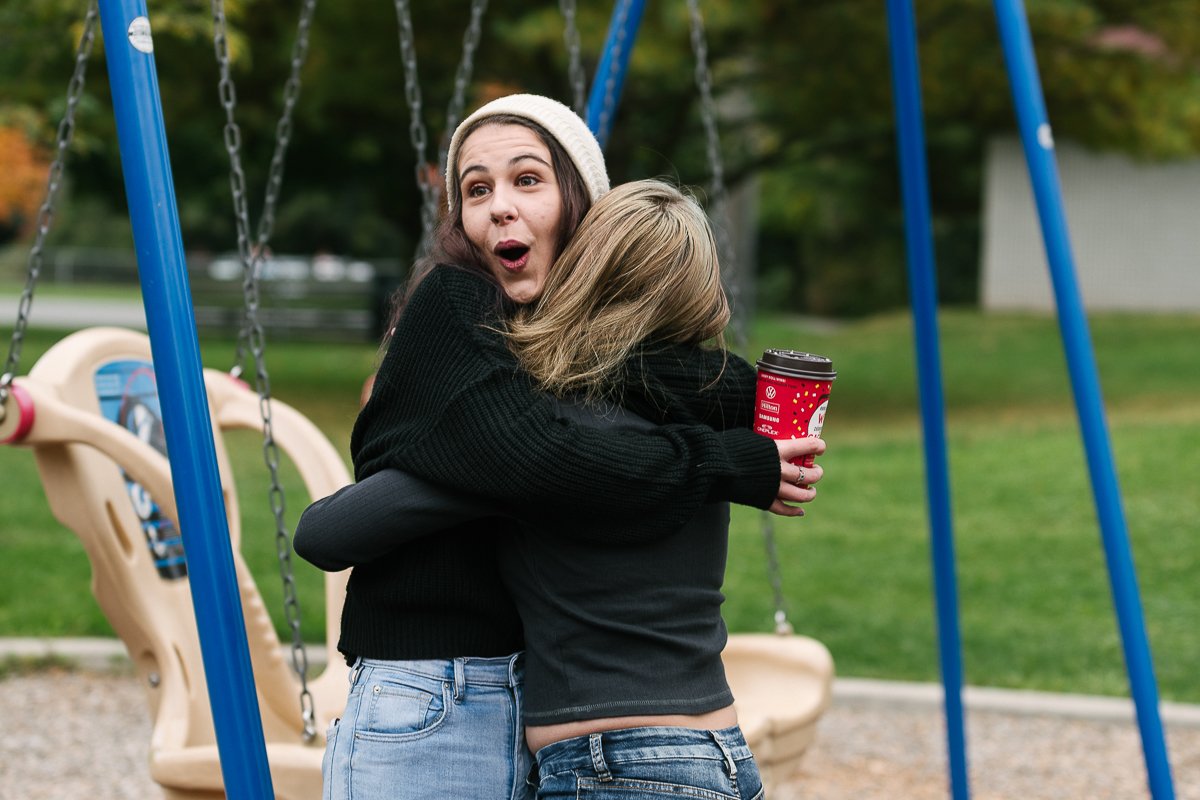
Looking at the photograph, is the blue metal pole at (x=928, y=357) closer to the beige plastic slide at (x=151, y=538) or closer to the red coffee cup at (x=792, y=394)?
the beige plastic slide at (x=151, y=538)

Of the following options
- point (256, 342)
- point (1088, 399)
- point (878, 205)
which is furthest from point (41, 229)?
point (878, 205)

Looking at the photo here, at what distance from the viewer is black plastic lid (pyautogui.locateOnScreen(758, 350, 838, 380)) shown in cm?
188

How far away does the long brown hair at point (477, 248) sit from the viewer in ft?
6.49

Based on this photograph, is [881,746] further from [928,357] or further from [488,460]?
[488,460]

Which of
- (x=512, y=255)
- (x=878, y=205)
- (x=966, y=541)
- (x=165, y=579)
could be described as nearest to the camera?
(x=512, y=255)

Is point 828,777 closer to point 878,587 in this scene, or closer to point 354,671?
point 878,587

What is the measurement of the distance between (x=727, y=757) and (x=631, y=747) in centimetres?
13

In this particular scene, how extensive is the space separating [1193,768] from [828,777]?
1121 mm

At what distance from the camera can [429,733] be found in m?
1.85

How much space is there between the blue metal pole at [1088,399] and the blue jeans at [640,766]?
1.25m

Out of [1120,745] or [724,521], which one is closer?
[724,521]

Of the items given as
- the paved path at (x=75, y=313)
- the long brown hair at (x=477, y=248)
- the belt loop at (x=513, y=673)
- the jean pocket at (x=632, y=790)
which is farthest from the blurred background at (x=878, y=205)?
the paved path at (x=75, y=313)

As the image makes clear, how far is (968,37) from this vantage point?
39.7ft

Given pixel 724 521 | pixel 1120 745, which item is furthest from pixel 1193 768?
pixel 724 521
